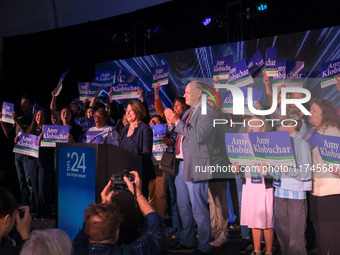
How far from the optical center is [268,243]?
3291 mm

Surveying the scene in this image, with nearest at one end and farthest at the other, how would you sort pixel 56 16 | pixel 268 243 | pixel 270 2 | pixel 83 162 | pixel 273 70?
pixel 83 162, pixel 268 243, pixel 273 70, pixel 270 2, pixel 56 16

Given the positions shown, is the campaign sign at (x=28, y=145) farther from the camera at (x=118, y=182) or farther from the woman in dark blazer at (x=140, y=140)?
the camera at (x=118, y=182)

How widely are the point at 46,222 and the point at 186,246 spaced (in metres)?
2.12

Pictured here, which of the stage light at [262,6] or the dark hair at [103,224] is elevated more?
the stage light at [262,6]

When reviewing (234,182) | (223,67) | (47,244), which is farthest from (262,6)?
(47,244)

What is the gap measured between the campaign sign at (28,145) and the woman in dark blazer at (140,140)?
7.02 ft

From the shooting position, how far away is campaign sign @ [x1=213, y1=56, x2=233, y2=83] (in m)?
4.97

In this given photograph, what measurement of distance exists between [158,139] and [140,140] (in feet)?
4.16

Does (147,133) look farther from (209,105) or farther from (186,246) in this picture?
(186,246)

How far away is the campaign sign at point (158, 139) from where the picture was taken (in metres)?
4.62

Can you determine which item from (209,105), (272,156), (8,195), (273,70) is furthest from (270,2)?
(8,195)

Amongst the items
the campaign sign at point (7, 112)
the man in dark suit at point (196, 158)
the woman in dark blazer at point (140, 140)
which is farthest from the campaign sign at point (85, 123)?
the man in dark suit at point (196, 158)

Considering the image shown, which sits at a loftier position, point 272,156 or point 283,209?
point 272,156

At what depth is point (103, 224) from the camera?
1758mm
